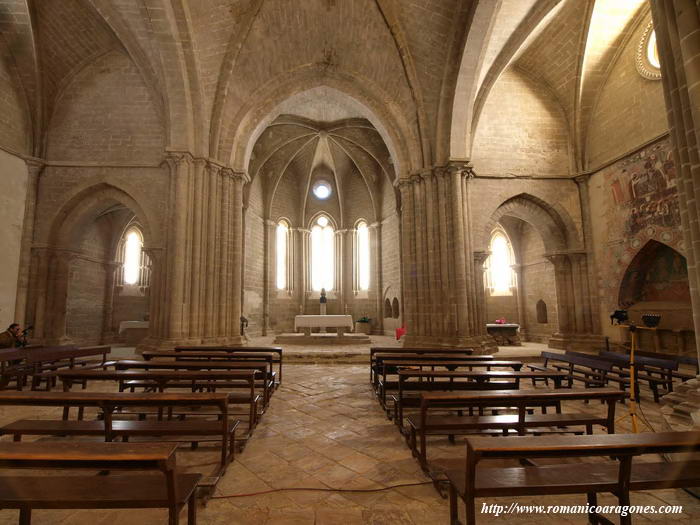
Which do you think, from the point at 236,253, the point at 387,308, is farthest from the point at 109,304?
the point at 387,308

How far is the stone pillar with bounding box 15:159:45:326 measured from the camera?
1107 cm

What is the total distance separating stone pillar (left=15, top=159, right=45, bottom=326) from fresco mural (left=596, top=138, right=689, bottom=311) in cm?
1866

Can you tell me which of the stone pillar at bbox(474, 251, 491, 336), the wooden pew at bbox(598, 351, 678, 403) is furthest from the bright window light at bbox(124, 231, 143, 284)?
the wooden pew at bbox(598, 351, 678, 403)

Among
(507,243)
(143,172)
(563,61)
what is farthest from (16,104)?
(507,243)

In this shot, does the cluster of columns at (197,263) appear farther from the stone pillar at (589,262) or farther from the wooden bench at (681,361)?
the stone pillar at (589,262)

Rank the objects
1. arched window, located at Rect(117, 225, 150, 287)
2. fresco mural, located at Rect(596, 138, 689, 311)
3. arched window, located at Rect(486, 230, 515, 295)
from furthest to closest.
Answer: arched window, located at Rect(486, 230, 515, 295)
arched window, located at Rect(117, 225, 150, 287)
fresco mural, located at Rect(596, 138, 689, 311)

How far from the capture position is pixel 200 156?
36.9ft

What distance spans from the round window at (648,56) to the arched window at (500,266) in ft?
28.2

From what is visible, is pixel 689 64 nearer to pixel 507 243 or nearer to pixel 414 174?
pixel 414 174

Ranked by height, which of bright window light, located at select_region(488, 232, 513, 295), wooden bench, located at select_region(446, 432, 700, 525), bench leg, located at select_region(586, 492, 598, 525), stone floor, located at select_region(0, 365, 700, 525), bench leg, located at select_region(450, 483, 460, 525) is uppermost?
bright window light, located at select_region(488, 232, 513, 295)

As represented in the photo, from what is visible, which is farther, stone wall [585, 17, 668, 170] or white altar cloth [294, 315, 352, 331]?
white altar cloth [294, 315, 352, 331]

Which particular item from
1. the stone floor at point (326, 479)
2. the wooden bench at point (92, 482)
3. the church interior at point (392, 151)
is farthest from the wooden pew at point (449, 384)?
the wooden bench at point (92, 482)

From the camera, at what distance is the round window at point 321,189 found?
21.4 metres

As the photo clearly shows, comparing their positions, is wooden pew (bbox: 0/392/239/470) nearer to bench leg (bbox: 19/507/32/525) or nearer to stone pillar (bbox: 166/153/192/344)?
bench leg (bbox: 19/507/32/525)
